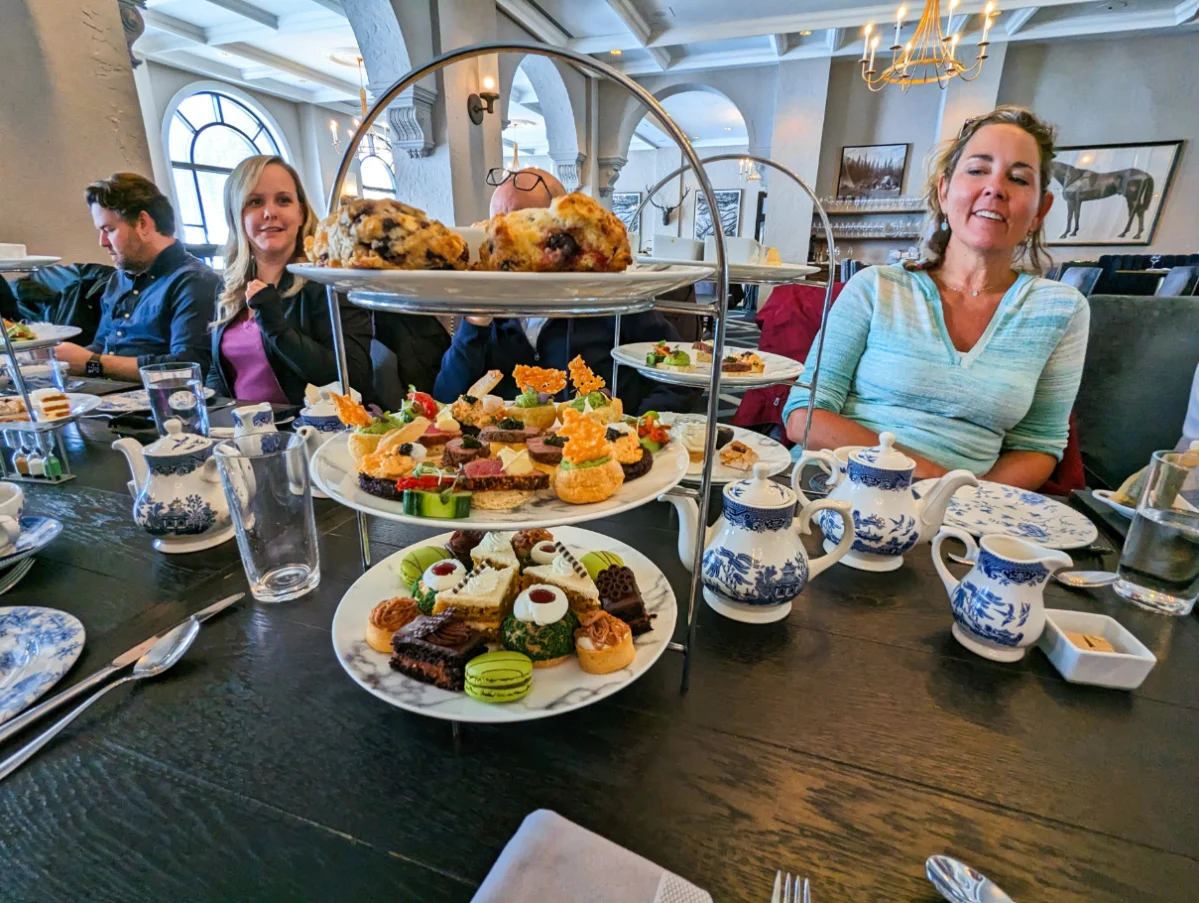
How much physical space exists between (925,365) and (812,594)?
857 mm

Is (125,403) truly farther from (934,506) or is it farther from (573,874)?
(934,506)

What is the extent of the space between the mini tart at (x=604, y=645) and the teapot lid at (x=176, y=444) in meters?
0.75

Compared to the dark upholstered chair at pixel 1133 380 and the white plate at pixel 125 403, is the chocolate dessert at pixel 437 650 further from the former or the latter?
the dark upholstered chair at pixel 1133 380

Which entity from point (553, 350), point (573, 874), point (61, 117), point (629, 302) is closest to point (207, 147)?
point (61, 117)

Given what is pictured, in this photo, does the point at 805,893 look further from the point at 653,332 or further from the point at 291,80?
the point at 291,80

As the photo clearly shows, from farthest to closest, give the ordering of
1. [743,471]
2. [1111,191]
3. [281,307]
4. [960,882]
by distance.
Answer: [1111,191] → [281,307] → [743,471] → [960,882]

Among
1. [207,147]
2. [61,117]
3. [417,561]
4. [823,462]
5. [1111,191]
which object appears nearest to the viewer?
[417,561]

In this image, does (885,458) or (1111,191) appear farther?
(1111,191)

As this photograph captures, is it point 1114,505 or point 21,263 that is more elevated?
point 21,263

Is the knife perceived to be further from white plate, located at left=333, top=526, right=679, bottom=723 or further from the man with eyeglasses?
the man with eyeglasses

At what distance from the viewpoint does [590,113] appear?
6.64 meters

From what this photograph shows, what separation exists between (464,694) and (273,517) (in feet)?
1.43

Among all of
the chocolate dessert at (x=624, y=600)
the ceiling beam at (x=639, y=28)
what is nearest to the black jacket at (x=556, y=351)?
the chocolate dessert at (x=624, y=600)

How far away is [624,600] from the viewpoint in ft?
2.23
